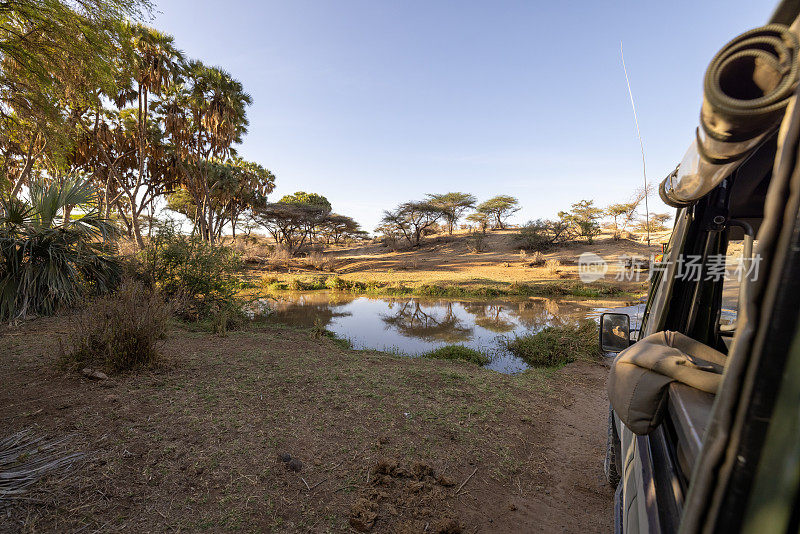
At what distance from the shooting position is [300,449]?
9.97ft

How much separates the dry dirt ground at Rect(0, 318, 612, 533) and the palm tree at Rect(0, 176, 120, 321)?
40.8 inches

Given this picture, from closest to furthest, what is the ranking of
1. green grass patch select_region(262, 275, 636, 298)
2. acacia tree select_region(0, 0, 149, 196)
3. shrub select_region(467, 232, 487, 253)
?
acacia tree select_region(0, 0, 149, 196)
green grass patch select_region(262, 275, 636, 298)
shrub select_region(467, 232, 487, 253)

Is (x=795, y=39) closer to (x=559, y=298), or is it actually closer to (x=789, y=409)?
(x=789, y=409)

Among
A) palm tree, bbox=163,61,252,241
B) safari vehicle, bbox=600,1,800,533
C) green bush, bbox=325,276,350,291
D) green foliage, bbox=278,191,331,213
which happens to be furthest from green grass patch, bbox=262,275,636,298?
green foliage, bbox=278,191,331,213

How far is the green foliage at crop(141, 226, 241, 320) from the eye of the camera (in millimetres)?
7832

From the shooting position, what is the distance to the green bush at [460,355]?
6.72 m

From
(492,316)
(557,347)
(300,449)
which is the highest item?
(300,449)

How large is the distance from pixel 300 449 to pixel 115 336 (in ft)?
9.44

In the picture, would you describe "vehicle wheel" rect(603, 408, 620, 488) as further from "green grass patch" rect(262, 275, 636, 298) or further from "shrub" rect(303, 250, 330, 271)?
"shrub" rect(303, 250, 330, 271)

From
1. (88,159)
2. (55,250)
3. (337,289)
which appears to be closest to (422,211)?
(337,289)

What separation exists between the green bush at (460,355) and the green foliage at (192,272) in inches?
196

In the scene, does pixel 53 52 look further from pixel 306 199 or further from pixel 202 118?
pixel 306 199

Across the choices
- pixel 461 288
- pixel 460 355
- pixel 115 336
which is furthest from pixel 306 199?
pixel 115 336

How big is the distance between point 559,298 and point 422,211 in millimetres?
23795
